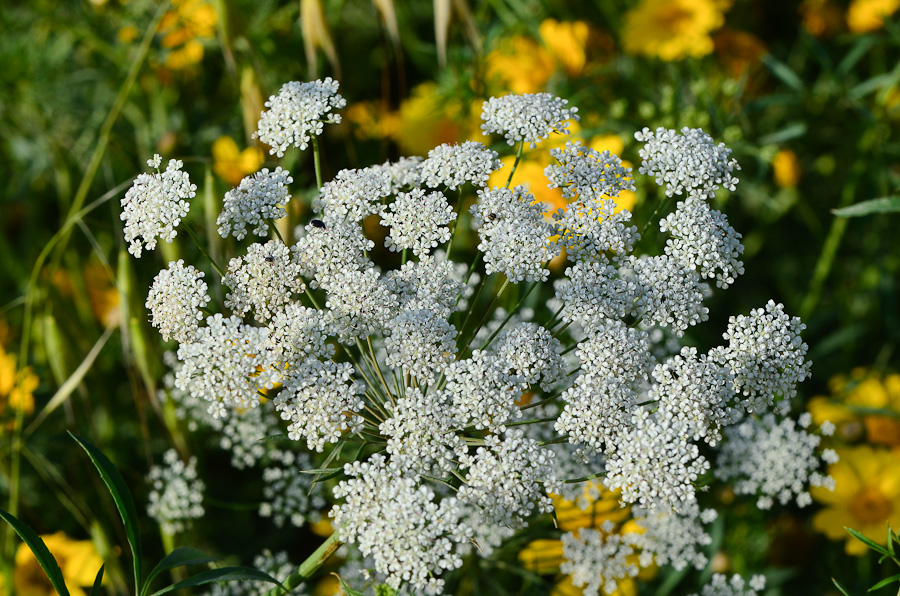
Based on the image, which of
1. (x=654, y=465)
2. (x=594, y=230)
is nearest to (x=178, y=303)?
(x=594, y=230)

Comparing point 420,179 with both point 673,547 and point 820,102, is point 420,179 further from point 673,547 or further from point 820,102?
point 820,102

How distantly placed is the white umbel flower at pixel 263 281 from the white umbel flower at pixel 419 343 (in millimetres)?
190

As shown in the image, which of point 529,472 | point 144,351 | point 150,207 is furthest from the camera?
point 144,351

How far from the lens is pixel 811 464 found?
1699 mm

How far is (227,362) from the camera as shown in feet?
4.06

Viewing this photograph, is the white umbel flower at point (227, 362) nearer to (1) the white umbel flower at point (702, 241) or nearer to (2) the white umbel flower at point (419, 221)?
(2) the white umbel flower at point (419, 221)

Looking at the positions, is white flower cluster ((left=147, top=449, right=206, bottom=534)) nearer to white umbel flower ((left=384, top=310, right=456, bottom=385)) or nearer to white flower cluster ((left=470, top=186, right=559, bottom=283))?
white umbel flower ((left=384, top=310, right=456, bottom=385))

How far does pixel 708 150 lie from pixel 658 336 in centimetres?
41

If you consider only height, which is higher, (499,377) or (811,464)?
(499,377)

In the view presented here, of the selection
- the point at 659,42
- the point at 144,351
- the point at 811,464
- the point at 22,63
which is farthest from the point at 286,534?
the point at 659,42

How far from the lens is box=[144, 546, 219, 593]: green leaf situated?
1286 millimetres

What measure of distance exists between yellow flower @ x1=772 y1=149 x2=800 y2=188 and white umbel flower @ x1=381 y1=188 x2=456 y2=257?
1.64 meters

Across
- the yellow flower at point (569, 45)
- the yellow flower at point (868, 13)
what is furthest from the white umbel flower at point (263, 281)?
the yellow flower at point (868, 13)

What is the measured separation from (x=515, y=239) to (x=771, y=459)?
82cm
